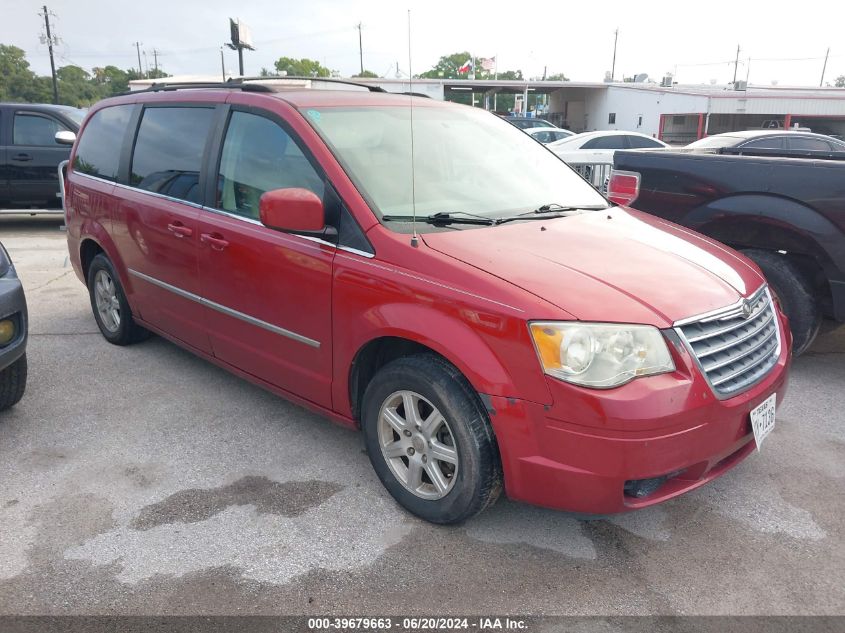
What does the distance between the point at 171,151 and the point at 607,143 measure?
1409cm

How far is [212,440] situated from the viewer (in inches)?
141

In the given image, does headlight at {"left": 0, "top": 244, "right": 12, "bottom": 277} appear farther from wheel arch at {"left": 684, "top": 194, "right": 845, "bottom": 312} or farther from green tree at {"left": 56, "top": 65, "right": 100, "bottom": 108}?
green tree at {"left": 56, "top": 65, "right": 100, "bottom": 108}

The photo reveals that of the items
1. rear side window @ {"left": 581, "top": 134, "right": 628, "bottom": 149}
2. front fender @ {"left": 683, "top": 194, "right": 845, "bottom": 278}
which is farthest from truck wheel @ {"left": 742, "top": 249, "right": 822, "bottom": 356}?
rear side window @ {"left": 581, "top": 134, "right": 628, "bottom": 149}

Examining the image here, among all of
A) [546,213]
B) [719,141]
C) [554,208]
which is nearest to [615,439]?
[546,213]

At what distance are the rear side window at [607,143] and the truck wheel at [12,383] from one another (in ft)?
48.2

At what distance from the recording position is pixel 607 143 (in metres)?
16.3

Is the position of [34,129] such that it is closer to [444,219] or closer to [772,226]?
[444,219]

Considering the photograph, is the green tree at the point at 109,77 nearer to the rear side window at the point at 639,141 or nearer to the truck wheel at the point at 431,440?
the rear side window at the point at 639,141

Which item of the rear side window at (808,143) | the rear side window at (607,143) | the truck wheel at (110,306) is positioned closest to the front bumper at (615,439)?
the truck wheel at (110,306)

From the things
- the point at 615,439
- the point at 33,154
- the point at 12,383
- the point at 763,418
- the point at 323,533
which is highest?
the point at 33,154

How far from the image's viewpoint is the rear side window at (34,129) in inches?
378

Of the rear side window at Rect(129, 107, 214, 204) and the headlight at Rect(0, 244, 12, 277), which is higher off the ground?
the rear side window at Rect(129, 107, 214, 204)

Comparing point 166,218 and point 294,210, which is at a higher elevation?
point 294,210

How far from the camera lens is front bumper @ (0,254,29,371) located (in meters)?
3.37
